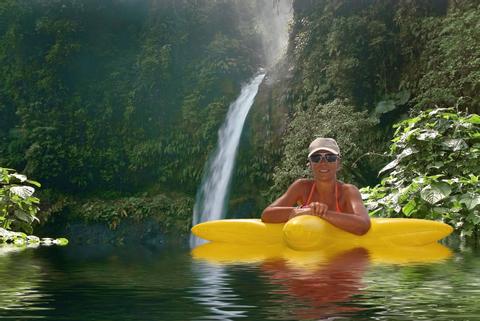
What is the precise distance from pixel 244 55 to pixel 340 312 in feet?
60.9

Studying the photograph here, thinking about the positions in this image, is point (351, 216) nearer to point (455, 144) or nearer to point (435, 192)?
point (435, 192)

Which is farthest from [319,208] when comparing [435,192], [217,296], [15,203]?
[15,203]

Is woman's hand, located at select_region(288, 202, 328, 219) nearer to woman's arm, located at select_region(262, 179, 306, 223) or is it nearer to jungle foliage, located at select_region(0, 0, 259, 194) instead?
woman's arm, located at select_region(262, 179, 306, 223)

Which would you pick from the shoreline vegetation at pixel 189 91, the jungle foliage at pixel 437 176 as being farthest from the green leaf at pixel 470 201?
the shoreline vegetation at pixel 189 91

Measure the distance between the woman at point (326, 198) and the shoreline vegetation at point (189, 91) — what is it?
20.2ft

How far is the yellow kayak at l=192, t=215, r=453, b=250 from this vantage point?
5.26m

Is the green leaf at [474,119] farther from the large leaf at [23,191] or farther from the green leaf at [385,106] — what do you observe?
the large leaf at [23,191]

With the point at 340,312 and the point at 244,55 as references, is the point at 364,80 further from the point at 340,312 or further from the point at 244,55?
the point at 340,312

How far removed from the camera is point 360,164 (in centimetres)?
1227

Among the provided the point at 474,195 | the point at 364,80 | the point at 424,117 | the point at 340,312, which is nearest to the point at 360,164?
the point at 364,80

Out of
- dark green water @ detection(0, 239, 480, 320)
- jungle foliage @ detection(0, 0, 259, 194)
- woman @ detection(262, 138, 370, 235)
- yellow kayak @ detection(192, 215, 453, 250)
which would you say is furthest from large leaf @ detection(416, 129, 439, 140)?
jungle foliage @ detection(0, 0, 259, 194)

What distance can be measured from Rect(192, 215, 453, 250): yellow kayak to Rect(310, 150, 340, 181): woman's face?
1.05ft

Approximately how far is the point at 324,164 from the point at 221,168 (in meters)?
11.8

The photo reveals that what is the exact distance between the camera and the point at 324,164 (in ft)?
17.4
